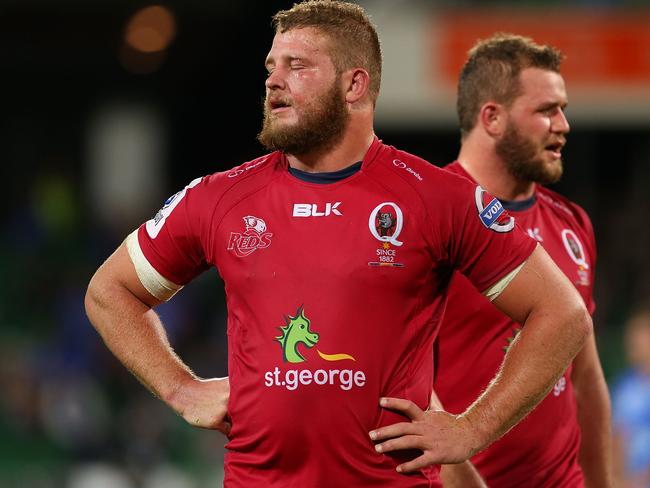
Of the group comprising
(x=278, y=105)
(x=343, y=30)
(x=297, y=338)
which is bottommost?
(x=297, y=338)

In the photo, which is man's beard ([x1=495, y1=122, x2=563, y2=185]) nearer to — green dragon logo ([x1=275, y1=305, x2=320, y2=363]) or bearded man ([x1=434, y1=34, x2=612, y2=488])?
bearded man ([x1=434, y1=34, x2=612, y2=488])

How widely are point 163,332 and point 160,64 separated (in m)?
16.1

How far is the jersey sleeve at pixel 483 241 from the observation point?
3928mm

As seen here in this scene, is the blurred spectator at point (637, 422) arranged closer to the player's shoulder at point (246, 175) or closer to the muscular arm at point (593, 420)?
the muscular arm at point (593, 420)

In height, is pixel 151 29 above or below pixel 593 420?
above

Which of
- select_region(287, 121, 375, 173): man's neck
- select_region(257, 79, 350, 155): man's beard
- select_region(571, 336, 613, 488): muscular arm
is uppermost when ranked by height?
select_region(257, 79, 350, 155): man's beard

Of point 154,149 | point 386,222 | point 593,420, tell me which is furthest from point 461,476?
point 154,149

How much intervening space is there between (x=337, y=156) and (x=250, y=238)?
1.26ft

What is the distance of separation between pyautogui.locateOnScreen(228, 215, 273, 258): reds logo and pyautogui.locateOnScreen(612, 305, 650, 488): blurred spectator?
5292 mm

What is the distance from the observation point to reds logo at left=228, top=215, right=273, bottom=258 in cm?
396

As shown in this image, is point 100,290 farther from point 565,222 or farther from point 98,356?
Result: point 98,356

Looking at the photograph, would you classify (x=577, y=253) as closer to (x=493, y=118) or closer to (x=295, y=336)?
(x=493, y=118)

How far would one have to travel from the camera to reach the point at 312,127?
13.1ft

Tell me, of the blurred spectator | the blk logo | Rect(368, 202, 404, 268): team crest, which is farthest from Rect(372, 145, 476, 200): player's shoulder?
the blurred spectator
